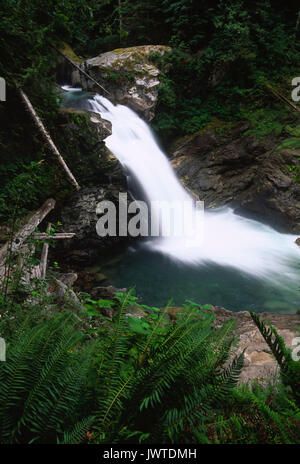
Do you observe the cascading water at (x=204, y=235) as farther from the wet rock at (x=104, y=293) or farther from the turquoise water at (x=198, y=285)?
the wet rock at (x=104, y=293)

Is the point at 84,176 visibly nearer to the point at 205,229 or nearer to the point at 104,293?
the point at 104,293

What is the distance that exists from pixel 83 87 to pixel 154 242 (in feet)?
24.0

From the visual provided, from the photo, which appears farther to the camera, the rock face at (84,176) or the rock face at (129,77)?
the rock face at (129,77)

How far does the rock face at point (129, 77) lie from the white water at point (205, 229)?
20.3 inches

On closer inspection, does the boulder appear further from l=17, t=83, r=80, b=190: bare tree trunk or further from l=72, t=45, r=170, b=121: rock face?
l=72, t=45, r=170, b=121: rock face

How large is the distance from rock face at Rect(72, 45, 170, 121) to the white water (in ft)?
1.69

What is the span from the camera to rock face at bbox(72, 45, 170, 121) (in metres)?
9.23

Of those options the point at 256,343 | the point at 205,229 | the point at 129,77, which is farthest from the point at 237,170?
the point at 256,343

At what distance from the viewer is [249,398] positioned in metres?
1.13

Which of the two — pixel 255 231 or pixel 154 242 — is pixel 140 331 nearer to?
pixel 154 242

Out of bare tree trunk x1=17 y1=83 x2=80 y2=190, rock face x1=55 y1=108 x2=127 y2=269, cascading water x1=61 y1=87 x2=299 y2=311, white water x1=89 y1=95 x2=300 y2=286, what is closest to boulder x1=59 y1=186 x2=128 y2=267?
rock face x1=55 y1=108 x2=127 y2=269

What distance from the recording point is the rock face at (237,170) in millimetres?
8617

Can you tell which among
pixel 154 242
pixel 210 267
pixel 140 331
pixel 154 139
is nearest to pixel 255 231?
pixel 210 267

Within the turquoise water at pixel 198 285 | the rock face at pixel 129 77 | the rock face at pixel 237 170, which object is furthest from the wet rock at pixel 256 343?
the rock face at pixel 129 77
